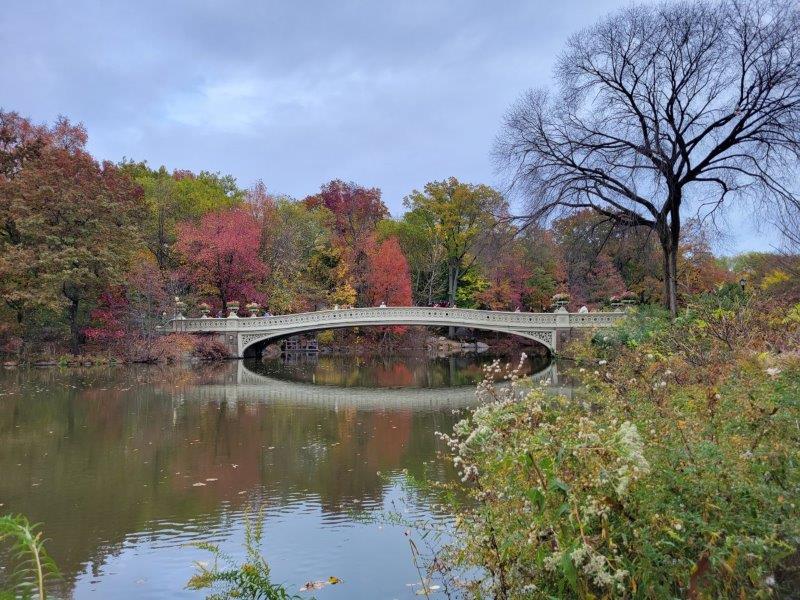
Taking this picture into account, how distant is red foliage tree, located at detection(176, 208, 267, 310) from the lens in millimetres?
27609

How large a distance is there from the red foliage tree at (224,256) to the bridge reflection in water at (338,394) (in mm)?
10568

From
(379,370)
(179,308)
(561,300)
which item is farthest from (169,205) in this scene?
(561,300)

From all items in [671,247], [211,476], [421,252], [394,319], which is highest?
[421,252]

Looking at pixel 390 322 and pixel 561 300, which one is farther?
pixel 390 322

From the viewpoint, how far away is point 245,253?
28.3 m

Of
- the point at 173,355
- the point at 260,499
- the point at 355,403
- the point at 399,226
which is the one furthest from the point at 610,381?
the point at 399,226

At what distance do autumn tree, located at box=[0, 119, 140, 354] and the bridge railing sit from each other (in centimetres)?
370

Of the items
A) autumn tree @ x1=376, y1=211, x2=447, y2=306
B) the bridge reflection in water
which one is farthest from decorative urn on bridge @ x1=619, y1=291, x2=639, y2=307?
autumn tree @ x1=376, y1=211, x2=447, y2=306

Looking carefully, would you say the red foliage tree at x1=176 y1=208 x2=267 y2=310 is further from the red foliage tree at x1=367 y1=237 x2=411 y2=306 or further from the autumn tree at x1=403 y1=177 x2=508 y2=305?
the autumn tree at x1=403 y1=177 x2=508 y2=305

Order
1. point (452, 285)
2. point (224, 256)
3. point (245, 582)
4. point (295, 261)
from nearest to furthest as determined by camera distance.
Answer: point (245, 582), point (224, 256), point (295, 261), point (452, 285)

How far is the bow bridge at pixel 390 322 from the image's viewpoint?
82.4 feet

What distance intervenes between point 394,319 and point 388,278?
7.64 m

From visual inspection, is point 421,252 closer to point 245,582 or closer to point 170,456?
point 170,456

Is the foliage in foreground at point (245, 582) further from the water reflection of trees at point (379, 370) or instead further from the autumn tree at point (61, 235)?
the autumn tree at point (61, 235)
